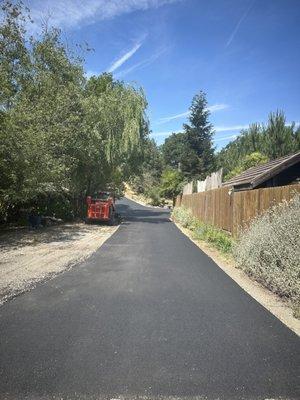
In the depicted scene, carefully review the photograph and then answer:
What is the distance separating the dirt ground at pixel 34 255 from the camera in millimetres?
8055

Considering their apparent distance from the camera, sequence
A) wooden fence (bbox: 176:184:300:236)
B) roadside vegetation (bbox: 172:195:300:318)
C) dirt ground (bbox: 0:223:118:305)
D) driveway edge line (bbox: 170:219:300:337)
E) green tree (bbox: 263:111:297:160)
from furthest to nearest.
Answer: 1. green tree (bbox: 263:111:297:160)
2. wooden fence (bbox: 176:184:300:236)
3. dirt ground (bbox: 0:223:118:305)
4. roadside vegetation (bbox: 172:195:300:318)
5. driveway edge line (bbox: 170:219:300:337)

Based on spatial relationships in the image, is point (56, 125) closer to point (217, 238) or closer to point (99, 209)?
point (99, 209)

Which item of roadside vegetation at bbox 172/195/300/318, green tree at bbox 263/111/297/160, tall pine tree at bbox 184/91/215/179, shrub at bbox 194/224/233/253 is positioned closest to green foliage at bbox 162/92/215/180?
tall pine tree at bbox 184/91/215/179

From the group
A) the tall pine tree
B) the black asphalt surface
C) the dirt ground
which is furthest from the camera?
the tall pine tree

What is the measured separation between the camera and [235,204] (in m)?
14.2

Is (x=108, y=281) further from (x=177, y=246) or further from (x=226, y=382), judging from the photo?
(x=177, y=246)

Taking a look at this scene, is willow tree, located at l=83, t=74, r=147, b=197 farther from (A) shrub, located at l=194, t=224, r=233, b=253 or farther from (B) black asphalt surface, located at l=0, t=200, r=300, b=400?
(B) black asphalt surface, located at l=0, t=200, r=300, b=400

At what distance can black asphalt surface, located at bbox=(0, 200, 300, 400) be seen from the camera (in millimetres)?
3779

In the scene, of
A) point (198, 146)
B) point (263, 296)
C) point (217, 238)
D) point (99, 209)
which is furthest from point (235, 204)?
point (198, 146)

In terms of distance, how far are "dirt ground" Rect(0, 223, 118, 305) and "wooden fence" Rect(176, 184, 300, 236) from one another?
210 inches

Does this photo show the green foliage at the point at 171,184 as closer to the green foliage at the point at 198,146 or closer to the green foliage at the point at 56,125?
the green foliage at the point at 198,146

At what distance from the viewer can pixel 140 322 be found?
18.4 feet

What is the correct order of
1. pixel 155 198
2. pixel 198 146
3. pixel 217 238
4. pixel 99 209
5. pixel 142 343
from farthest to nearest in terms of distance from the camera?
pixel 155 198, pixel 198 146, pixel 99 209, pixel 217 238, pixel 142 343

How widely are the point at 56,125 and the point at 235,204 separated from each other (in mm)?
10604
